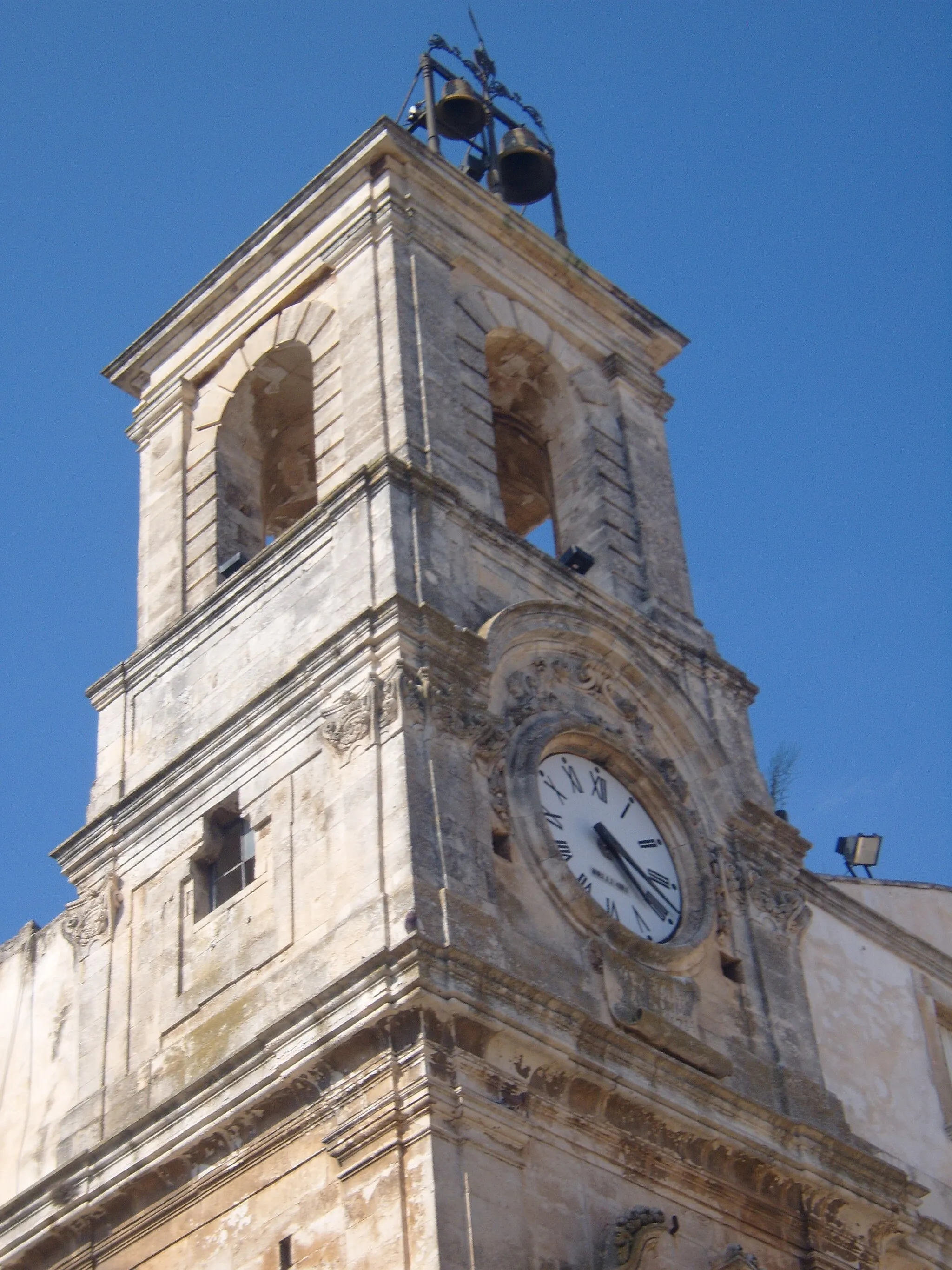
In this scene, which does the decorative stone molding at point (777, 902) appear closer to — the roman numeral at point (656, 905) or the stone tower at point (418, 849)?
the stone tower at point (418, 849)

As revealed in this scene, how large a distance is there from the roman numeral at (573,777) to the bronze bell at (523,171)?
881cm

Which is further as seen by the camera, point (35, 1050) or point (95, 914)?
point (35, 1050)

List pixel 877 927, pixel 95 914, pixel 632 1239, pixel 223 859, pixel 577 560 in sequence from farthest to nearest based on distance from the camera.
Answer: pixel 877 927
pixel 577 560
pixel 95 914
pixel 223 859
pixel 632 1239

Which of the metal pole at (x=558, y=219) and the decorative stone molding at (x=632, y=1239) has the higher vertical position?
the metal pole at (x=558, y=219)

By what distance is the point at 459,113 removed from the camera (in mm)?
24859

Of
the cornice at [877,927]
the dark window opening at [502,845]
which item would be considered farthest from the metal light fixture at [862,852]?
the dark window opening at [502,845]

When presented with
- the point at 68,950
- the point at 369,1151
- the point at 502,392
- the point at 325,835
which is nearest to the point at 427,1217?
the point at 369,1151

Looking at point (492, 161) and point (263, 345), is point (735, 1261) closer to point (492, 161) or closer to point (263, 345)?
point (263, 345)

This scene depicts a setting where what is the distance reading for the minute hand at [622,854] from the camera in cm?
1758

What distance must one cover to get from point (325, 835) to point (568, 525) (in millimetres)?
5598

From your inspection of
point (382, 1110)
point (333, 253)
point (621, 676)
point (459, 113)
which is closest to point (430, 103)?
point (459, 113)

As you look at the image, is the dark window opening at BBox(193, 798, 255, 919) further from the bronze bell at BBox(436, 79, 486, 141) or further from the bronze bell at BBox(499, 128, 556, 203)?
the bronze bell at BBox(436, 79, 486, 141)

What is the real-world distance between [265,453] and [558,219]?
14.6ft

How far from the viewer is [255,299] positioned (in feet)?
72.0
